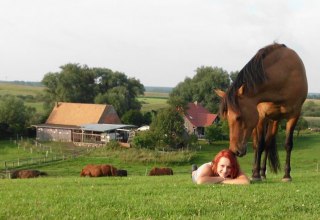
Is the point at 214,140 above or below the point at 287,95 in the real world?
below

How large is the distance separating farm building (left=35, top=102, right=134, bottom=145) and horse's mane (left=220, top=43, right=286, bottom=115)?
4716 cm

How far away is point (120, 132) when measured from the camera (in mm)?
56688

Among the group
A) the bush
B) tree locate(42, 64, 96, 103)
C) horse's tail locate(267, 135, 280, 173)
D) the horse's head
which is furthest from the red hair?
tree locate(42, 64, 96, 103)

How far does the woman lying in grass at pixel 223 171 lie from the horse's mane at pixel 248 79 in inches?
31.6

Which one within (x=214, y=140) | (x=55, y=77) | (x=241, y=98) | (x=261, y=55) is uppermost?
(x=55, y=77)

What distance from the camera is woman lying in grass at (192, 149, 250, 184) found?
24.4 feet

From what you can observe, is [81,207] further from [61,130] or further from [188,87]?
[188,87]

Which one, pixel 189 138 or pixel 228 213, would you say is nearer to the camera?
pixel 228 213

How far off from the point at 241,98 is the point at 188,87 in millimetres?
69807

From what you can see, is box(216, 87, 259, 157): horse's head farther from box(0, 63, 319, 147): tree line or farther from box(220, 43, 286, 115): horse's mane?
box(0, 63, 319, 147): tree line

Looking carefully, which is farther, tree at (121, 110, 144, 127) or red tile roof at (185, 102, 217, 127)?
tree at (121, 110, 144, 127)

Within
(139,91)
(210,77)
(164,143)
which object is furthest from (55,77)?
(164,143)

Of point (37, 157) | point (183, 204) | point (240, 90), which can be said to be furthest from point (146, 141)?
point (183, 204)

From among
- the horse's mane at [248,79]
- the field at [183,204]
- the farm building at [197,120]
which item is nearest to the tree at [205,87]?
the farm building at [197,120]
